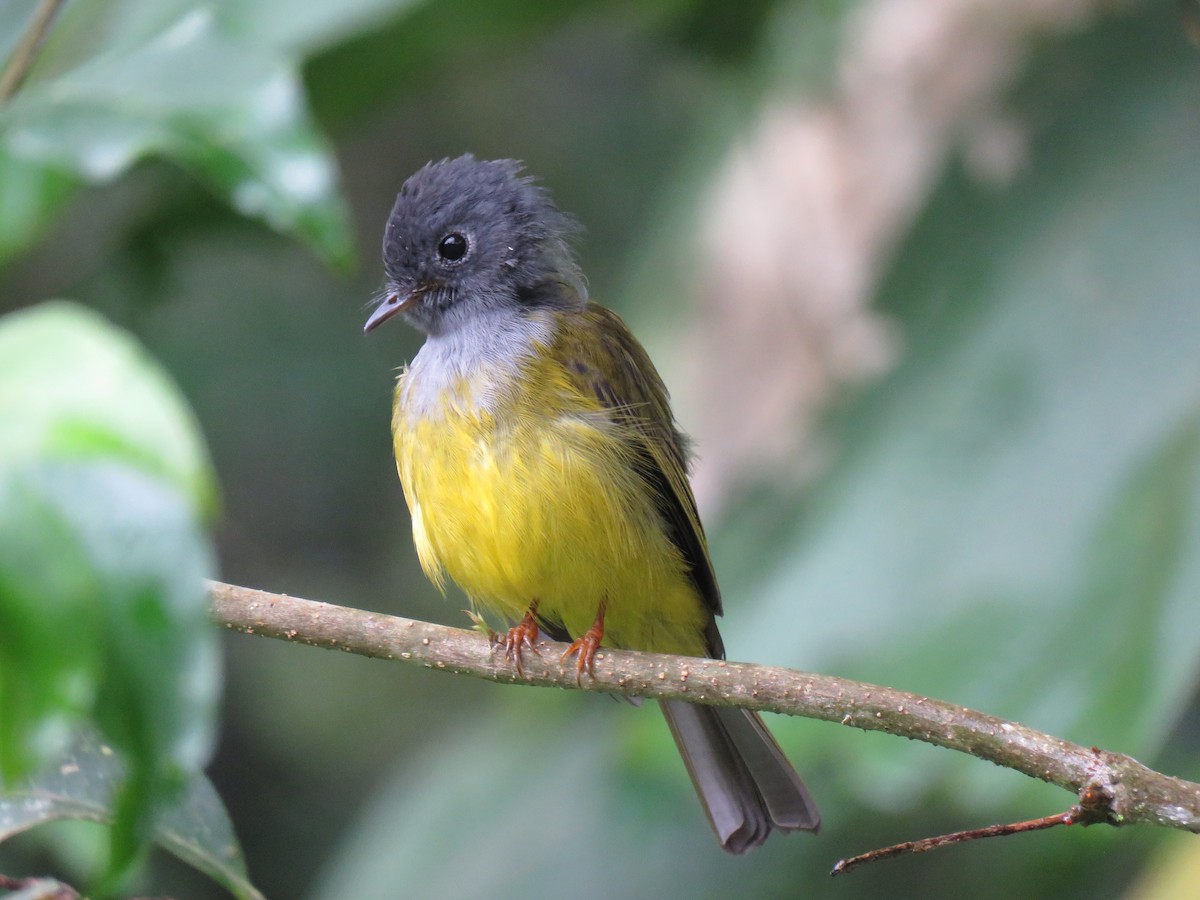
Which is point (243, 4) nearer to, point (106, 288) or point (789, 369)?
point (106, 288)

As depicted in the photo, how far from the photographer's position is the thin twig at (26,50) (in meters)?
2.52

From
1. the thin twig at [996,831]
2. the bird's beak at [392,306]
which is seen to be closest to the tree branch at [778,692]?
the thin twig at [996,831]

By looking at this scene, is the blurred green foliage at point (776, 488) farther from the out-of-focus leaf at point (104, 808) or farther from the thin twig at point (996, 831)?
the thin twig at point (996, 831)

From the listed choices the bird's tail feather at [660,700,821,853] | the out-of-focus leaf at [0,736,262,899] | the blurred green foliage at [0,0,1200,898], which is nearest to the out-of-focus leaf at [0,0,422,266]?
the blurred green foliage at [0,0,1200,898]

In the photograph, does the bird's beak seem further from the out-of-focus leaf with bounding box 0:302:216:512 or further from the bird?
the out-of-focus leaf with bounding box 0:302:216:512

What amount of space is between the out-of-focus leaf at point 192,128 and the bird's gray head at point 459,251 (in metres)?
1.58

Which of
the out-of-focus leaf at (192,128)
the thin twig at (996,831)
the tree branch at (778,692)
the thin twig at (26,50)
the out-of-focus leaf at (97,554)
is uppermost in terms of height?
the thin twig at (26,50)

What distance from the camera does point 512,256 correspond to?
382 centimetres

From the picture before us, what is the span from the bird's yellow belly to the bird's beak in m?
0.26

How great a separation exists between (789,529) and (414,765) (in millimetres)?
1908

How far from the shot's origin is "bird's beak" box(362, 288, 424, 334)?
364 cm

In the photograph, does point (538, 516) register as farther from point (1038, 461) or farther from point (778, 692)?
point (1038, 461)

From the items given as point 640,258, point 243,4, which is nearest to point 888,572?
point 640,258

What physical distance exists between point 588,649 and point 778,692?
82 centimetres
